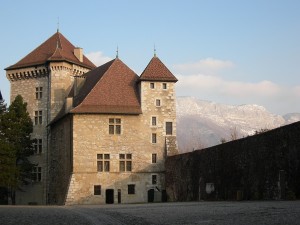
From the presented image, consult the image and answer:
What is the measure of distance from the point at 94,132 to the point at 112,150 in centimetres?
230

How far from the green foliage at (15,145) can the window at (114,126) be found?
33.4 ft

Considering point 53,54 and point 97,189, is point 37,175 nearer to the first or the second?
point 97,189

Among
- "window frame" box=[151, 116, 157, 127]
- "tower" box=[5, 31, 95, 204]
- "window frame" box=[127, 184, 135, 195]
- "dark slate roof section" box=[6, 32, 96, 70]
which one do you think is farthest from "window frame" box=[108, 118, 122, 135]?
"dark slate roof section" box=[6, 32, 96, 70]

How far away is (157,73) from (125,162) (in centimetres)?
904

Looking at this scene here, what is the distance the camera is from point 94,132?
41.8 metres

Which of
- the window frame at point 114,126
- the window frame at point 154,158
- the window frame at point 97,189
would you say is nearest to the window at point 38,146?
the window frame at point 114,126

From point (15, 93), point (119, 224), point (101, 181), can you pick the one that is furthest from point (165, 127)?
point (119, 224)

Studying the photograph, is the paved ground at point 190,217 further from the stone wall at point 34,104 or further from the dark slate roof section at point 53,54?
the dark slate roof section at point 53,54

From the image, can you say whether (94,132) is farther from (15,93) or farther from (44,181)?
(15,93)

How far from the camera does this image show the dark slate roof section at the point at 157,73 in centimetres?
4372

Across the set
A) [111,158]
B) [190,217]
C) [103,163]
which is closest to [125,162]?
[111,158]

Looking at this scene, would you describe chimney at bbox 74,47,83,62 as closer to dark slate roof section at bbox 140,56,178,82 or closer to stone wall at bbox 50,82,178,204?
stone wall at bbox 50,82,178,204

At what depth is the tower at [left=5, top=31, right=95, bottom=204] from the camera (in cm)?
4922

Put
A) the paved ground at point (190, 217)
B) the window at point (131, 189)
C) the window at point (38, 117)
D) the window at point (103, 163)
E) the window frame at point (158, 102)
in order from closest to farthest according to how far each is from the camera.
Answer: the paved ground at point (190, 217) → the window at point (103, 163) → the window at point (131, 189) → the window frame at point (158, 102) → the window at point (38, 117)
